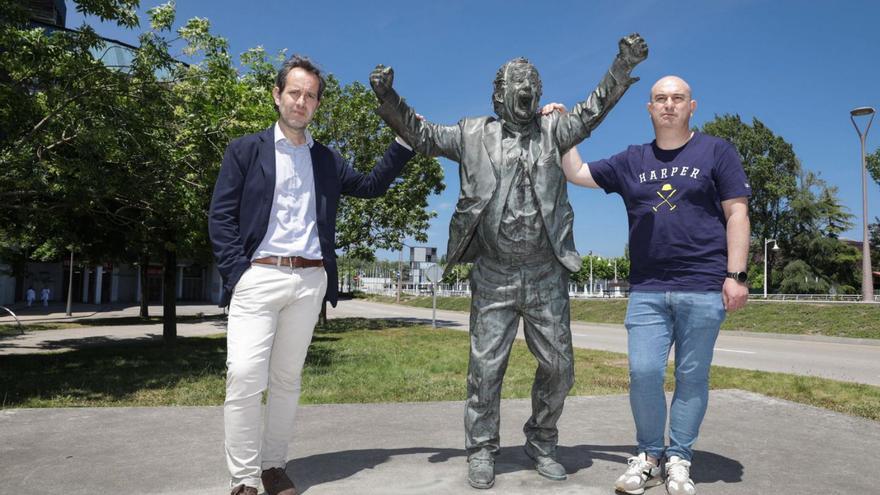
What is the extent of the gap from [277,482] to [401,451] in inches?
37.4

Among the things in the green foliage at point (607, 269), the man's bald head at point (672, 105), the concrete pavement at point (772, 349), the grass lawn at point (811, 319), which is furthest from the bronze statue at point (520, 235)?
the green foliage at point (607, 269)

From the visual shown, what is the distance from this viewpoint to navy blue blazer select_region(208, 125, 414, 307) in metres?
3.01

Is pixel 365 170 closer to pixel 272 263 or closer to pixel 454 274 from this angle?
pixel 272 263

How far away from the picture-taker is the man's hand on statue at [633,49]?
10.8 ft

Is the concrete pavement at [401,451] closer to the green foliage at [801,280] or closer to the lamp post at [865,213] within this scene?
the lamp post at [865,213]

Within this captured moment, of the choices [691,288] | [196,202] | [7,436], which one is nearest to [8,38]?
[196,202]

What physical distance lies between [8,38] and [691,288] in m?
7.95

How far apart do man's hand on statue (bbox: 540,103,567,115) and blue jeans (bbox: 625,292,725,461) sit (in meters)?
1.11

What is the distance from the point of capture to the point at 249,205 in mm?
3100

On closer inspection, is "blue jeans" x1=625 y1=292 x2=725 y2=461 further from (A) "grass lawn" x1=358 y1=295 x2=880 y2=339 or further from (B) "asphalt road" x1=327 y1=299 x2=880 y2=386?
(A) "grass lawn" x1=358 y1=295 x2=880 y2=339

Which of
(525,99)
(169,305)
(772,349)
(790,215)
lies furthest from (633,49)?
(790,215)

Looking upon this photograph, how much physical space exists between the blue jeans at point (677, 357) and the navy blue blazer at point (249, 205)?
162 centimetres

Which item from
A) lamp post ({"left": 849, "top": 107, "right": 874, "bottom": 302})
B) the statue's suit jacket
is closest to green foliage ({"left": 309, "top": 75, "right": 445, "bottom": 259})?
lamp post ({"left": 849, "top": 107, "right": 874, "bottom": 302})

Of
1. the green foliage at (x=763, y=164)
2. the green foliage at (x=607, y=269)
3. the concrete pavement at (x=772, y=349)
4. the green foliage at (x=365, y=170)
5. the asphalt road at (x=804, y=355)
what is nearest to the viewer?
the asphalt road at (x=804, y=355)
